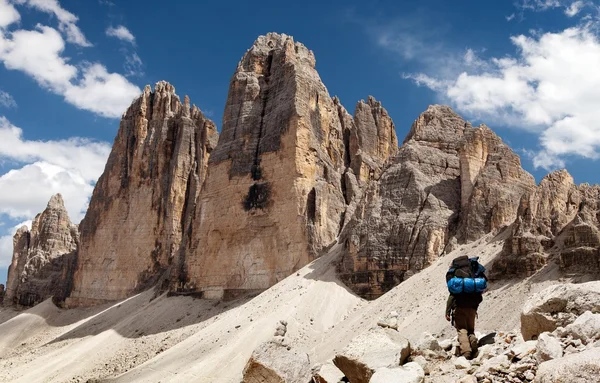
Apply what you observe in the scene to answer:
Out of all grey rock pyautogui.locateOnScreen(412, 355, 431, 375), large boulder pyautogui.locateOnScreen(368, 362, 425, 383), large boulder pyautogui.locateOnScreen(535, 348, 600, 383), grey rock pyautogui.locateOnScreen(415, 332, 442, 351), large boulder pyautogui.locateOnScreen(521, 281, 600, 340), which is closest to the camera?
large boulder pyautogui.locateOnScreen(535, 348, 600, 383)

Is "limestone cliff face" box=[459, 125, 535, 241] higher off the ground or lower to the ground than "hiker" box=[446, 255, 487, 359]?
higher

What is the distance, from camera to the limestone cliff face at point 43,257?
66188mm

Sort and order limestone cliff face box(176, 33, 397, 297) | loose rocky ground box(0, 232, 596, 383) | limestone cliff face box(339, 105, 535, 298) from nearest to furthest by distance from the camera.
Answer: loose rocky ground box(0, 232, 596, 383), limestone cliff face box(339, 105, 535, 298), limestone cliff face box(176, 33, 397, 297)

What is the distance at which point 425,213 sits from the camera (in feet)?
106

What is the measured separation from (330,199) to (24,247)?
4853 cm

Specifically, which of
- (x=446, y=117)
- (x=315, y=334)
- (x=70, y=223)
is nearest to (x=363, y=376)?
(x=315, y=334)

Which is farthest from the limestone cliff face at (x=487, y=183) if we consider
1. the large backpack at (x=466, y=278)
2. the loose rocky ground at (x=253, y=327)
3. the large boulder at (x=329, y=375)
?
the large boulder at (x=329, y=375)

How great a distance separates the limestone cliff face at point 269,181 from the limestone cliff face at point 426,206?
11.7 feet

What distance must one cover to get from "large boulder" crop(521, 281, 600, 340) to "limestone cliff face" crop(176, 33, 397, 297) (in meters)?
27.7

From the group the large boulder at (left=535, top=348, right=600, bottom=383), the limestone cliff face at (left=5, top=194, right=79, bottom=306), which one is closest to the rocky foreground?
the large boulder at (left=535, top=348, right=600, bottom=383)

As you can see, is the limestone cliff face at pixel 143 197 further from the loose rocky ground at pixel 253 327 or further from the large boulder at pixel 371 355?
the large boulder at pixel 371 355

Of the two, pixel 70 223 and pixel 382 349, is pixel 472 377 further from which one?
pixel 70 223

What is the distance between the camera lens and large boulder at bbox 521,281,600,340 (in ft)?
27.7

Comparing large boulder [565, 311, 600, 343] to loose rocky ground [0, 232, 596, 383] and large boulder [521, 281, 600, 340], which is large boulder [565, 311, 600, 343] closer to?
large boulder [521, 281, 600, 340]
